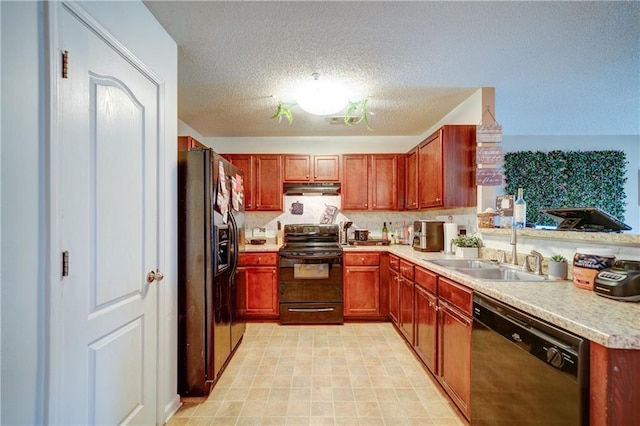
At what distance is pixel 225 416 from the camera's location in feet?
5.84

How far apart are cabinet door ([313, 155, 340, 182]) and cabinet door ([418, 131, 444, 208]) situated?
115 cm

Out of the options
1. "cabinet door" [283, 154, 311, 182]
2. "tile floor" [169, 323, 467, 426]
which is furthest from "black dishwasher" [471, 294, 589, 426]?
"cabinet door" [283, 154, 311, 182]

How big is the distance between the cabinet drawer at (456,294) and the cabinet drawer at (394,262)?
3.23 ft

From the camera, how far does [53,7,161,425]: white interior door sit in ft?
3.47

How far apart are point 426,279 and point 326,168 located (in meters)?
2.20

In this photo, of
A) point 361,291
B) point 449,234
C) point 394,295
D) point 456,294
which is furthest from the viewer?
point 361,291

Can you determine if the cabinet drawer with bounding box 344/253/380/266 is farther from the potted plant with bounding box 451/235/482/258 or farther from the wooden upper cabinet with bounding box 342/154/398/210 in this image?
the potted plant with bounding box 451/235/482/258

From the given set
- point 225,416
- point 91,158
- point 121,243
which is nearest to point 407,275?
point 225,416

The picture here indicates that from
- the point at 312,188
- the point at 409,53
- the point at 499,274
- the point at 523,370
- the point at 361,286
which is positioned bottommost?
the point at 361,286

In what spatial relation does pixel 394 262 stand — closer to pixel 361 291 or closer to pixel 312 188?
pixel 361 291

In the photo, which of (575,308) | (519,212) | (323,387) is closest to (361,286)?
(323,387)

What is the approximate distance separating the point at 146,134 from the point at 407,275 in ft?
8.10

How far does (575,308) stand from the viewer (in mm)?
1090

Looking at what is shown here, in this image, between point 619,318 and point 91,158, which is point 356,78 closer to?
point 91,158
